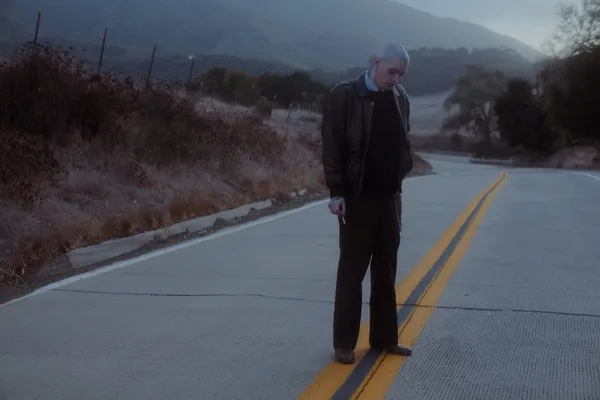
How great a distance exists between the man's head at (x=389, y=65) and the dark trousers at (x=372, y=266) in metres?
0.71

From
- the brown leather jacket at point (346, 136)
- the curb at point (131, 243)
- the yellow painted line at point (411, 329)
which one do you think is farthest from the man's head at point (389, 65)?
the curb at point (131, 243)

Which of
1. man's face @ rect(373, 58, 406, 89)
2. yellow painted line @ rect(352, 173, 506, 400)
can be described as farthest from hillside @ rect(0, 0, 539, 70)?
man's face @ rect(373, 58, 406, 89)

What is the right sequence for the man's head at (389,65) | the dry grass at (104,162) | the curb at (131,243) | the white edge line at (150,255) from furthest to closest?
the dry grass at (104,162) → the curb at (131,243) → the white edge line at (150,255) → the man's head at (389,65)

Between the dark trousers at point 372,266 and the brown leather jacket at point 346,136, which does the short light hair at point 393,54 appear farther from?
the dark trousers at point 372,266

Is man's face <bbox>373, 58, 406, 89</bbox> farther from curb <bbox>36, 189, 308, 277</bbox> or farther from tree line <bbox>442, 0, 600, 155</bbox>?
tree line <bbox>442, 0, 600, 155</bbox>

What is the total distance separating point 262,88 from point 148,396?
46442 mm

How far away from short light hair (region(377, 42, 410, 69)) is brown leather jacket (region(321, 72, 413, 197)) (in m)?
0.21

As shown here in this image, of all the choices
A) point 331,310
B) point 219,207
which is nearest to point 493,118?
point 219,207

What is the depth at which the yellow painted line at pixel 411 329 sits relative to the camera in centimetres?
492

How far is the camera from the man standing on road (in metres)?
5.25

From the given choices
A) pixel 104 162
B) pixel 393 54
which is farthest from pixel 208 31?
pixel 393 54

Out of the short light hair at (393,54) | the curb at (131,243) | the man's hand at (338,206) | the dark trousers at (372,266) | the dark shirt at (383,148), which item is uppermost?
the short light hair at (393,54)

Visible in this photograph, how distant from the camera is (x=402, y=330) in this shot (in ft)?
20.3

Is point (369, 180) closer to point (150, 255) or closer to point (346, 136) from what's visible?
point (346, 136)
